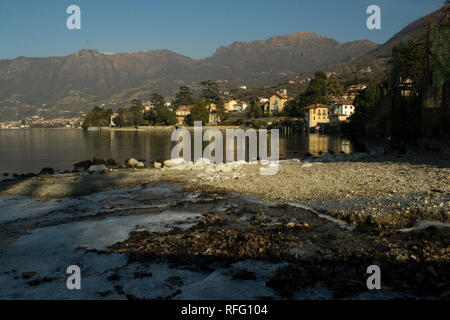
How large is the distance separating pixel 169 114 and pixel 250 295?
12276 cm

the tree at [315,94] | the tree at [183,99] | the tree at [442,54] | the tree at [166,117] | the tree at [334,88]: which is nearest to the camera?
the tree at [442,54]

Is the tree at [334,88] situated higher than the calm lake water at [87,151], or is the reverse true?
the tree at [334,88]

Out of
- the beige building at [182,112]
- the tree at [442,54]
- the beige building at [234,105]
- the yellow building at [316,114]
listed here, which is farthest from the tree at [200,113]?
the tree at [442,54]

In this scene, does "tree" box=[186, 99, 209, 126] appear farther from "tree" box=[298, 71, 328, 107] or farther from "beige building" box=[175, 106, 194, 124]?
"tree" box=[298, 71, 328, 107]

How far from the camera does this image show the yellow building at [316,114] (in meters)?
95.8

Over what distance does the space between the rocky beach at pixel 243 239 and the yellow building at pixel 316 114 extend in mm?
84963

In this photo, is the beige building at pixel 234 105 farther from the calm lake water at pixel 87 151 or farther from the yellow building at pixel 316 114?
the calm lake water at pixel 87 151

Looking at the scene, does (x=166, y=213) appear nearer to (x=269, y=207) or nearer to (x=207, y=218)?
(x=207, y=218)

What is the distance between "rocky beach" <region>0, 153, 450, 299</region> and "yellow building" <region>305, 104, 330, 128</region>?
8496cm

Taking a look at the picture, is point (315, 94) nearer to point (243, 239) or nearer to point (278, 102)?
point (278, 102)

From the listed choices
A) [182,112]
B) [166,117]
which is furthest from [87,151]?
[182,112]

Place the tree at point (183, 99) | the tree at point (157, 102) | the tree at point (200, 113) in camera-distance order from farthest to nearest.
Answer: the tree at point (183, 99) < the tree at point (157, 102) < the tree at point (200, 113)

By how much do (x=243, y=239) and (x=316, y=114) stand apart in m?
95.0
